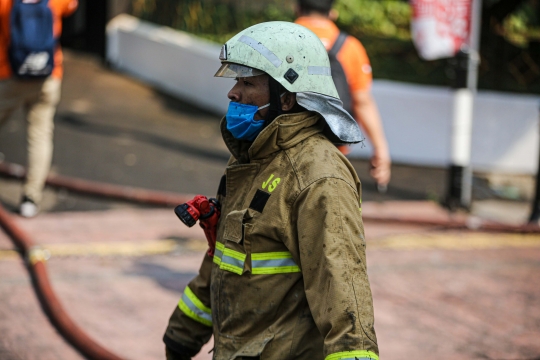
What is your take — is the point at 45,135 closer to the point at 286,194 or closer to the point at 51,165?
the point at 51,165

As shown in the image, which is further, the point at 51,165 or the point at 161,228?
the point at 51,165

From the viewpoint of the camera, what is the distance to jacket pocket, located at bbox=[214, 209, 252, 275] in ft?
7.77

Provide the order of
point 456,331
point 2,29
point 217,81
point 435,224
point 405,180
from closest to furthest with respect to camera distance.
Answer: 1. point 456,331
2. point 2,29
3. point 435,224
4. point 405,180
5. point 217,81

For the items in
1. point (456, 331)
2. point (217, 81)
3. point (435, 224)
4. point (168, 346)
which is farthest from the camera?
point (217, 81)

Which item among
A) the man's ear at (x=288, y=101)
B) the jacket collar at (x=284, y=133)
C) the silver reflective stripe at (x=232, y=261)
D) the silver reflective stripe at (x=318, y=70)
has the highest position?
the silver reflective stripe at (x=318, y=70)

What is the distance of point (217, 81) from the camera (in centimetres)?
1109

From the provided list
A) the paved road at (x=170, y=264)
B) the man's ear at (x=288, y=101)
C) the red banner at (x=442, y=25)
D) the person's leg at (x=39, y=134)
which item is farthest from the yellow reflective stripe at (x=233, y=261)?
the red banner at (x=442, y=25)

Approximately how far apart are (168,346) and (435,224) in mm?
4916

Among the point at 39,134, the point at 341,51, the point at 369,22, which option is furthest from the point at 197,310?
the point at 369,22

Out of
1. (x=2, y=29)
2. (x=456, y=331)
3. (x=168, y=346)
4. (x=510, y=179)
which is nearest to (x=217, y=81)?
(x=510, y=179)

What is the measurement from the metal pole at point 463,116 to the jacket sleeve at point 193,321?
18.2 feet

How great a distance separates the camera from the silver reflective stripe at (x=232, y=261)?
2.38 metres

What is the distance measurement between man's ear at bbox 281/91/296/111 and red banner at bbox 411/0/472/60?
18.4 ft

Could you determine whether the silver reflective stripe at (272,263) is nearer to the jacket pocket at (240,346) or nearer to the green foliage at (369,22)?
the jacket pocket at (240,346)
